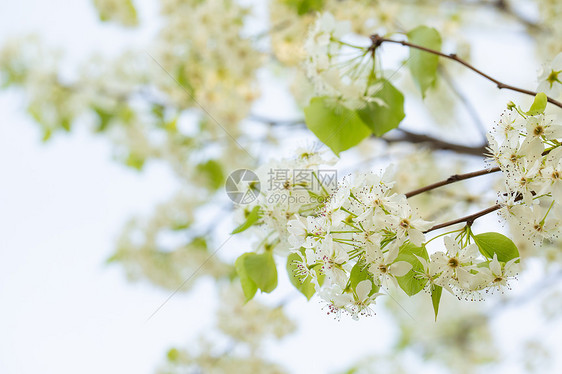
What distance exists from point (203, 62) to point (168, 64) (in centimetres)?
13

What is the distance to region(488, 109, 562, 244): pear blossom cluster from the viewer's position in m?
0.53

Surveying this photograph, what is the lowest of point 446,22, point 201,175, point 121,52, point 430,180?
point 201,175

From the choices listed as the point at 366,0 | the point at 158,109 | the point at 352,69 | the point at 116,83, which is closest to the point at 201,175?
the point at 158,109

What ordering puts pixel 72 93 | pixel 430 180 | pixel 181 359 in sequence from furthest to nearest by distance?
pixel 72 93 < pixel 430 180 < pixel 181 359

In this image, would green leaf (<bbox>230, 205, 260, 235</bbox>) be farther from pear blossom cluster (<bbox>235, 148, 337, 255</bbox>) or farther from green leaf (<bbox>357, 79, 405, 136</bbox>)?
green leaf (<bbox>357, 79, 405, 136</bbox>)

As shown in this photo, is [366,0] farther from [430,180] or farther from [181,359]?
[181,359]

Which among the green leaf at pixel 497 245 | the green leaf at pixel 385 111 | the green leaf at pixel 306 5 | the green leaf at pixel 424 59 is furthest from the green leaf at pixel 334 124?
the green leaf at pixel 306 5

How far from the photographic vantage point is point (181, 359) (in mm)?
1702

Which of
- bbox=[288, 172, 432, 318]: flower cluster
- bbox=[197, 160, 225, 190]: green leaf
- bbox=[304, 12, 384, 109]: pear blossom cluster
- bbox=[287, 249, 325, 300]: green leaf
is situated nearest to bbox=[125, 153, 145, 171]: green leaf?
bbox=[197, 160, 225, 190]: green leaf

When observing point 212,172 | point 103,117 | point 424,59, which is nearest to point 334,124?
point 424,59

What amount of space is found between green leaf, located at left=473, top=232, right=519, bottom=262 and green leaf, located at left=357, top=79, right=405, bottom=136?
0.94 ft

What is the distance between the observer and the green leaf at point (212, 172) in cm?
186

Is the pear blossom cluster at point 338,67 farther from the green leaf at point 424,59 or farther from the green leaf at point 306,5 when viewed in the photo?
the green leaf at point 306,5

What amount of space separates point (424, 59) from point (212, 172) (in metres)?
1.16
